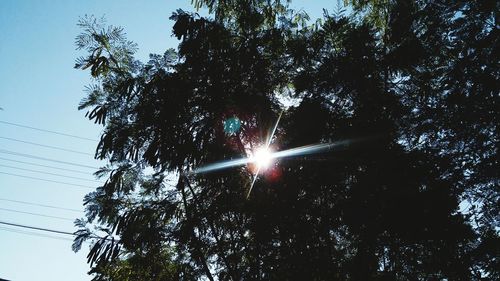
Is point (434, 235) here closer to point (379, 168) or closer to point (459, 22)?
point (379, 168)

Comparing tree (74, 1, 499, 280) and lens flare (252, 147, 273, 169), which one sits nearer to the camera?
tree (74, 1, 499, 280)

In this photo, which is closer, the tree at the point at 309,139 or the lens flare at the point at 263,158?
the tree at the point at 309,139

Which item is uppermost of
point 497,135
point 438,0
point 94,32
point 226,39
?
point 94,32

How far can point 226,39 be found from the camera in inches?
204

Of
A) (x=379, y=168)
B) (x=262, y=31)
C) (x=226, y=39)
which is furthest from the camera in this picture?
(x=262, y=31)

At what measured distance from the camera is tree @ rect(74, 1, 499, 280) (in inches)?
171

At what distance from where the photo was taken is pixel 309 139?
496cm

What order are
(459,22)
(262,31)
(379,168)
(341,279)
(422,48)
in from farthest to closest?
(262,31) → (379,168) → (341,279) → (422,48) → (459,22)

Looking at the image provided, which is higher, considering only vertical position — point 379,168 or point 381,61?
point 381,61

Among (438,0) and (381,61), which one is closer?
(438,0)

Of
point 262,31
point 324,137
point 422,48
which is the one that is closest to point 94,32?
point 262,31

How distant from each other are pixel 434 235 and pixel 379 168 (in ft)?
4.26

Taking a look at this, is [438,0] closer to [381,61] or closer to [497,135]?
[381,61]

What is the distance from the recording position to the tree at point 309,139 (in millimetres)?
4332
